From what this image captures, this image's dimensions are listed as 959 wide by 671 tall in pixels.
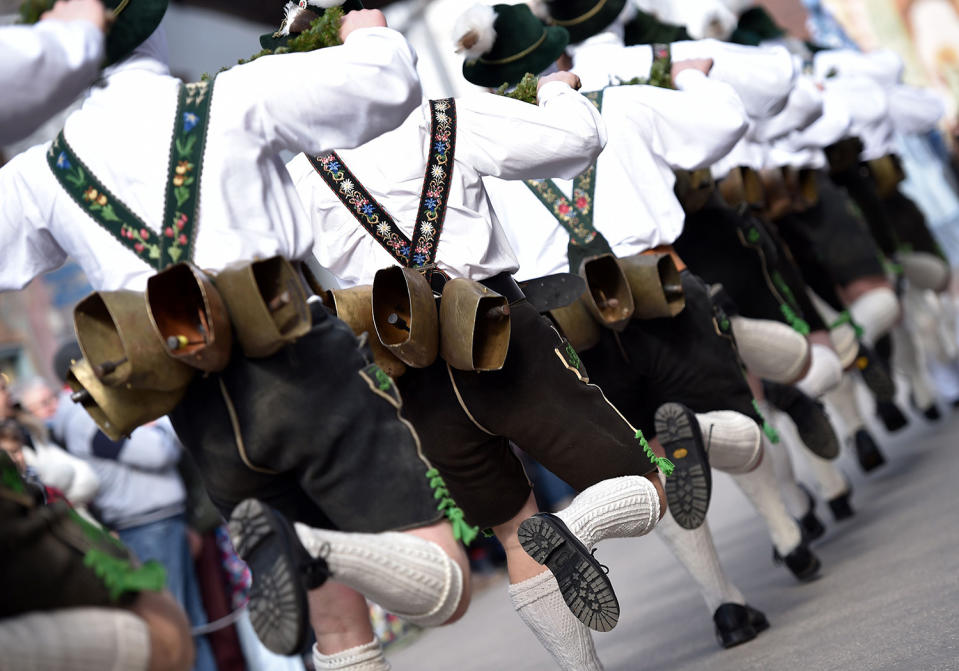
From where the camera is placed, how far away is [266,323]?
2.25 m

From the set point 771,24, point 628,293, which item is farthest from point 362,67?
point 771,24

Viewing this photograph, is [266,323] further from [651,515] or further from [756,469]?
[756,469]

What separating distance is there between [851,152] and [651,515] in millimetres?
4511

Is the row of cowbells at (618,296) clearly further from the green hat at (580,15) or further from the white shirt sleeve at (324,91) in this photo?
the green hat at (580,15)

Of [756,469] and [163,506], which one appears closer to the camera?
[756,469]

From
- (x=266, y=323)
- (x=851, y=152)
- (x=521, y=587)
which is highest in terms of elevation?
(x=266, y=323)

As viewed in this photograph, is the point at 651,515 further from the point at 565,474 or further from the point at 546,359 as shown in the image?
the point at 546,359

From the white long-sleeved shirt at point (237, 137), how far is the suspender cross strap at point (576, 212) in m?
1.39

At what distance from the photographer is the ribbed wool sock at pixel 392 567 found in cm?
222

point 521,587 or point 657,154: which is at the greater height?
point 657,154

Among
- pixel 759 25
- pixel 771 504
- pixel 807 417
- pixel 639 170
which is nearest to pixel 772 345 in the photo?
pixel 807 417

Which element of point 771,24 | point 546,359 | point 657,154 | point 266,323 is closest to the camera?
point 266,323

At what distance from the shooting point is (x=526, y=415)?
2.93m

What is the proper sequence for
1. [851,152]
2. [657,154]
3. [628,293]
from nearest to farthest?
[628,293] → [657,154] → [851,152]
